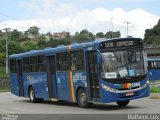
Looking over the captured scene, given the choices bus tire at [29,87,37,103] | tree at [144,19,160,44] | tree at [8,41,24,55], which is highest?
tree at [144,19,160,44]

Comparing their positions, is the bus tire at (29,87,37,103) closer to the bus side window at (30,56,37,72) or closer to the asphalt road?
the bus side window at (30,56,37,72)

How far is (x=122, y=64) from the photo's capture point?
19391 millimetres

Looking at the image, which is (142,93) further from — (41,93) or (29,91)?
(29,91)

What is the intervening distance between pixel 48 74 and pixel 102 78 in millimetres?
5932

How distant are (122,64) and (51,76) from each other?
6.03 meters

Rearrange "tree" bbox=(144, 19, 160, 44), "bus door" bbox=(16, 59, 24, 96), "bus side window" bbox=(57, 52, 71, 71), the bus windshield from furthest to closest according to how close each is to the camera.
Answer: "tree" bbox=(144, 19, 160, 44)
"bus door" bbox=(16, 59, 24, 96)
"bus side window" bbox=(57, 52, 71, 71)
the bus windshield

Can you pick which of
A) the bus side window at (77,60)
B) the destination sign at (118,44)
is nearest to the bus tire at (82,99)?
the bus side window at (77,60)

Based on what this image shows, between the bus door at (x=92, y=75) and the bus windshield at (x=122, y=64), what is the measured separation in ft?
1.88

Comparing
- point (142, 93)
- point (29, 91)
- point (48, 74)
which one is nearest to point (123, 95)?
point (142, 93)

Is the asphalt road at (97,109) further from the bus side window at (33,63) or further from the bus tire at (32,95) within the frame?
the bus tire at (32,95)

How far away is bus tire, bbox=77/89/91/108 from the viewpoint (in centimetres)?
2076

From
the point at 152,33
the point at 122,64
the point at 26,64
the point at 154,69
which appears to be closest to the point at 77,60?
the point at 122,64

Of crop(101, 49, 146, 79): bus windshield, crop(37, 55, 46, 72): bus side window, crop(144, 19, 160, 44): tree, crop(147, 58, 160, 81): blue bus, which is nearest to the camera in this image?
crop(101, 49, 146, 79): bus windshield

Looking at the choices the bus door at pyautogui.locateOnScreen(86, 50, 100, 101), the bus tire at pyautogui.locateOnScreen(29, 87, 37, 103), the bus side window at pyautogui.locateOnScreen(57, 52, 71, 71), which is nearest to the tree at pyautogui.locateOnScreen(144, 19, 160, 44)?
the bus tire at pyautogui.locateOnScreen(29, 87, 37, 103)
